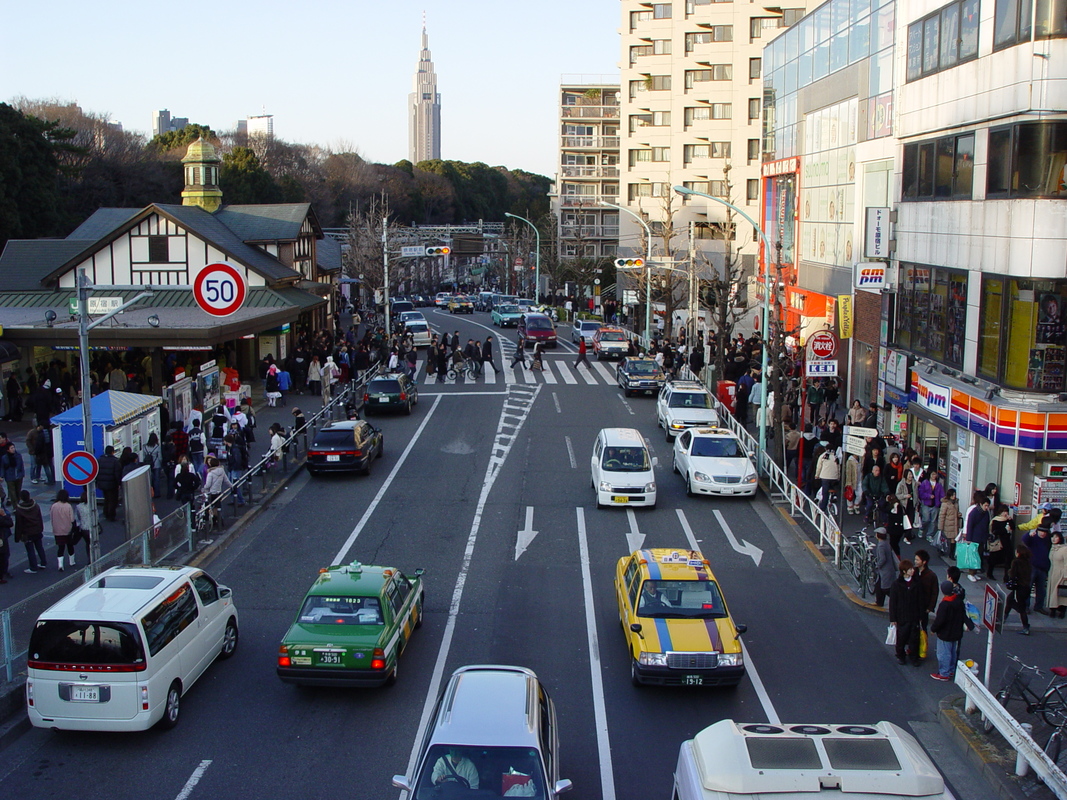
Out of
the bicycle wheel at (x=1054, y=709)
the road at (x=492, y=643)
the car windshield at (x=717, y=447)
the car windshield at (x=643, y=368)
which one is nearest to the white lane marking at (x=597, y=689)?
the road at (x=492, y=643)

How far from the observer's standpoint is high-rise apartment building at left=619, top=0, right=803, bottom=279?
2778 inches

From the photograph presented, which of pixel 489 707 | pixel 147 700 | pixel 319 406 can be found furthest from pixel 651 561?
pixel 319 406

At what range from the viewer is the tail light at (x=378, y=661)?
41.4 ft

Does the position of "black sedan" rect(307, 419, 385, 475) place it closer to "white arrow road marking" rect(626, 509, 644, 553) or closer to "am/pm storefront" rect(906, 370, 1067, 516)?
"white arrow road marking" rect(626, 509, 644, 553)

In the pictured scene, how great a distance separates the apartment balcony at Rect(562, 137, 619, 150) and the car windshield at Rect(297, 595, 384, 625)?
96.6 m

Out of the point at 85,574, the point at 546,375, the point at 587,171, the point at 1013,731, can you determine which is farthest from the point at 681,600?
the point at 587,171

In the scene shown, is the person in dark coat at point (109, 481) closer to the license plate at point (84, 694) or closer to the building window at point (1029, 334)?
the license plate at point (84, 694)

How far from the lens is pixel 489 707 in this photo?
32.1 feet

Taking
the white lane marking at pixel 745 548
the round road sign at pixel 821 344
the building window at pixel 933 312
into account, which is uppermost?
the building window at pixel 933 312

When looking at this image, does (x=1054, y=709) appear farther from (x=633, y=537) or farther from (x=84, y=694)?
(x=84, y=694)

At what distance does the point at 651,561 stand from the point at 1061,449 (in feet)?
27.3

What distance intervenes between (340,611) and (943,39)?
1799cm

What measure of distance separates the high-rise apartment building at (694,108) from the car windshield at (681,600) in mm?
54922

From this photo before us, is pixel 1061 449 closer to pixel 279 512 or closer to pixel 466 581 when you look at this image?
pixel 466 581
